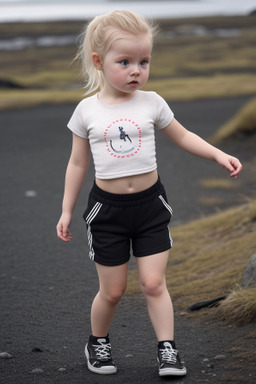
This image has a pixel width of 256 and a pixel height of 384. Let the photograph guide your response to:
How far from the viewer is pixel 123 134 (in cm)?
322

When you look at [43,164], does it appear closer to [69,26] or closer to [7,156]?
[7,156]

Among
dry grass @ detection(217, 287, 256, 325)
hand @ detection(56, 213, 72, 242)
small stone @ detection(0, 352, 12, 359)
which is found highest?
hand @ detection(56, 213, 72, 242)

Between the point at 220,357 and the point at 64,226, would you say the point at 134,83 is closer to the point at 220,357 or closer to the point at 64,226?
the point at 64,226

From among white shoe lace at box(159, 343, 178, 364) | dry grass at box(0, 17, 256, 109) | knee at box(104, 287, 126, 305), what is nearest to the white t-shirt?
knee at box(104, 287, 126, 305)

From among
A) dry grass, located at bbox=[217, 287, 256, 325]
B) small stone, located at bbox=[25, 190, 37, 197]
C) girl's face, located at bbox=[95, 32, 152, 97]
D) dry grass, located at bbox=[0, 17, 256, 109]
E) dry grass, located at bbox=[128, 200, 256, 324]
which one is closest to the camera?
girl's face, located at bbox=[95, 32, 152, 97]

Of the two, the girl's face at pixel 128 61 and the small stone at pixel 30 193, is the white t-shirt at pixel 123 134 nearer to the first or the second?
the girl's face at pixel 128 61

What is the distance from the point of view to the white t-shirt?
3229 mm

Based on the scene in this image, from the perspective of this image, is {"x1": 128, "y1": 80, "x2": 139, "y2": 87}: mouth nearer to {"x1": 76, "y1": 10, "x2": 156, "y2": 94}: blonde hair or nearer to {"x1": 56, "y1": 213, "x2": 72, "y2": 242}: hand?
{"x1": 76, "y1": 10, "x2": 156, "y2": 94}: blonde hair

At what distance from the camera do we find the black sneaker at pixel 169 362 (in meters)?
3.22

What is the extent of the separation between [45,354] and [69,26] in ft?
164

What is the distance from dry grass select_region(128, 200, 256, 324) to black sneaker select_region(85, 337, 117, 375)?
28.6 inches

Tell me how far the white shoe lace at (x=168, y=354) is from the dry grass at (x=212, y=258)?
2.06 ft

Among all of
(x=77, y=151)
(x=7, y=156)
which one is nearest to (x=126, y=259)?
(x=77, y=151)

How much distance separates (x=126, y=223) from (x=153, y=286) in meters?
0.29
